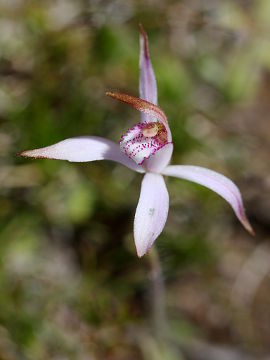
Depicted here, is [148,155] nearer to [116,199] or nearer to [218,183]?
[218,183]

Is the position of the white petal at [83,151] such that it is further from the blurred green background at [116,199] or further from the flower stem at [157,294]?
the blurred green background at [116,199]

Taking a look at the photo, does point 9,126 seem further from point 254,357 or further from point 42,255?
point 254,357

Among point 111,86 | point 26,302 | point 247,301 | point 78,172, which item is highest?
point 111,86

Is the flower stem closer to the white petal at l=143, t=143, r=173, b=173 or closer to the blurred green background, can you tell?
the blurred green background

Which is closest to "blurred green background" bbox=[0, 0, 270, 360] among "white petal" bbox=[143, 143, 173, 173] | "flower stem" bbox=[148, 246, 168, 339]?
"flower stem" bbox=[148, 246, 168, 339]

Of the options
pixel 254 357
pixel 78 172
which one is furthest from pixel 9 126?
pixel 254 357

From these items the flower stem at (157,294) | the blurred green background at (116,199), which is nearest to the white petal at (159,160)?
the flower stem at (157,294)
